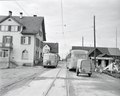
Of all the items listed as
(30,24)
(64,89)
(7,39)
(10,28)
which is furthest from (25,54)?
(64,89)

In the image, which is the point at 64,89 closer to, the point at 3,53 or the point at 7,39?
the point at 3,53

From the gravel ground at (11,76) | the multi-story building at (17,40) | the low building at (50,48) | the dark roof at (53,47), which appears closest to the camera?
the gravel ground at (11,76)

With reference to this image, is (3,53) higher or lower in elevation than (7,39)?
lower

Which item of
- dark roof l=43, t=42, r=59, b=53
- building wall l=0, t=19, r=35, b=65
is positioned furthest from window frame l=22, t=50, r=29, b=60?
dark roof l=43, t=42, r=59, b=53

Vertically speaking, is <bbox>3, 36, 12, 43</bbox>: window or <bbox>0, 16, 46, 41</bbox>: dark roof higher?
<bbox>0, 16, 46, 41</bbox>: dark roof

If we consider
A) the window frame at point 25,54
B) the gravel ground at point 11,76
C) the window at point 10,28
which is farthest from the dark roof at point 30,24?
the gravel ground at point 11,76

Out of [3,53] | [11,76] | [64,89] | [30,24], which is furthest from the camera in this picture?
[30,24]

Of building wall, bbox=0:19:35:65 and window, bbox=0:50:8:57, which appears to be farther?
building wall, bbox=0:19:35:65

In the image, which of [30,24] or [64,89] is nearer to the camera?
Answer: [64,89]

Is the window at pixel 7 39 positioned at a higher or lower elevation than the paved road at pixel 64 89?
higher

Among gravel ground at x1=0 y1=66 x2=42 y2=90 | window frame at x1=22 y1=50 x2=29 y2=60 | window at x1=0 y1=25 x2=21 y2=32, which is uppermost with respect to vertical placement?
window at x1=0 y1=25 x2=21 y2=32

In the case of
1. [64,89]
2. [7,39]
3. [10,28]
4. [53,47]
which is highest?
[10,28]

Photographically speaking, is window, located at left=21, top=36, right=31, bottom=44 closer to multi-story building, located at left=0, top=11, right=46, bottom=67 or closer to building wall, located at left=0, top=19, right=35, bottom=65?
multi-story building, located at left=0, top=11, right=46, bottom=67

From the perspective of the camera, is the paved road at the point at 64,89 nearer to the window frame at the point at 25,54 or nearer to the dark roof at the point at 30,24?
the window frame at the point at 25,54
